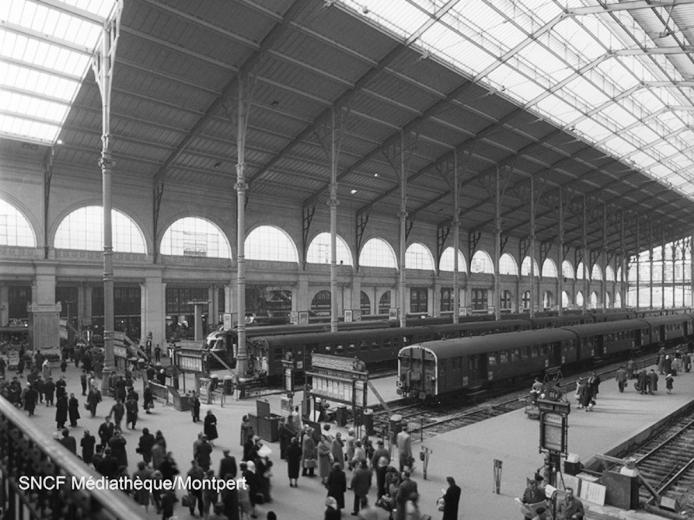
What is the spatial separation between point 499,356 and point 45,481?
86.6ft

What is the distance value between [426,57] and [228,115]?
38.9 ft

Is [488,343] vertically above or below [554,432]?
above

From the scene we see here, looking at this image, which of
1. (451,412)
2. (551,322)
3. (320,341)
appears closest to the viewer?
(451,412)

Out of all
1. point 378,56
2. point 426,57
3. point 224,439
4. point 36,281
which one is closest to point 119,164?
point 36,281

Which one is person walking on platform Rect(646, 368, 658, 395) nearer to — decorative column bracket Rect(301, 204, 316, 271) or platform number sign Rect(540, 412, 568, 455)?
platform number sign Rect(540, 412, 568, 455)

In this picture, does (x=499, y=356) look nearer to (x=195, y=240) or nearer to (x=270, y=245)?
(x=270, y=245)

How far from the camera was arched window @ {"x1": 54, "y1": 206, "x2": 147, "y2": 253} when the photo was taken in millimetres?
35259

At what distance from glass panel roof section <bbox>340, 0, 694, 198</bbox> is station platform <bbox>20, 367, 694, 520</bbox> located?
19.2 meters

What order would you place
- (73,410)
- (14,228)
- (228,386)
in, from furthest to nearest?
(14,228) → (228,386) → (73,410)

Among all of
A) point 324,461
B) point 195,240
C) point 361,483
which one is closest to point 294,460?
point 324,461

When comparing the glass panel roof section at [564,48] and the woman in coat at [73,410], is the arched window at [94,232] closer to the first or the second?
the woman in coat at [73,410]

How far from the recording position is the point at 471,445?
693 inches

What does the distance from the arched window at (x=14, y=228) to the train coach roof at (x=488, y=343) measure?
2449 cm

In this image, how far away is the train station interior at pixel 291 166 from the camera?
22.9 metres
